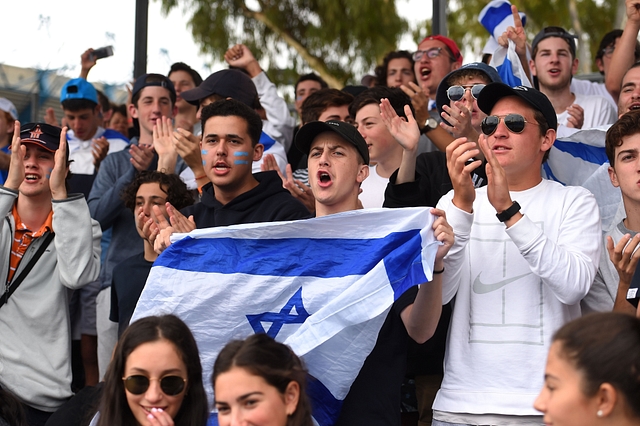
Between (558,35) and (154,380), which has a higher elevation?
(558,35)

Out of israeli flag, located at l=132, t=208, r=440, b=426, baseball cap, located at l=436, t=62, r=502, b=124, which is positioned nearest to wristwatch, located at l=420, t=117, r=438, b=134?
baseball cap, located at l=436, t=62, r=502, b=124

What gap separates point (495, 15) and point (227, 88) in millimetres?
2377

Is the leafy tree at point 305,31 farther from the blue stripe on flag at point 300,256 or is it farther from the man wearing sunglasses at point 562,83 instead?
the blue stripe on flag at point 300,256

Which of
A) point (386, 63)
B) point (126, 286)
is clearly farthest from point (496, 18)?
point (126, 286)

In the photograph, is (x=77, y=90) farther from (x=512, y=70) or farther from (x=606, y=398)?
(x=606, y=398)

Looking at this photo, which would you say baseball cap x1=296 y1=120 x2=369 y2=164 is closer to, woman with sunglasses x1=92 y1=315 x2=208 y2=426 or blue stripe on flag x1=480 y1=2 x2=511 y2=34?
woman with sunglasses x1=92 y1=315 x2=208 y2=426

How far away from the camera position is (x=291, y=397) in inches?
139

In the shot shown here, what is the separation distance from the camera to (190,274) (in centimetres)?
443

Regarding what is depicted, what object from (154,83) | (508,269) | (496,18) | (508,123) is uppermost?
(496,18)

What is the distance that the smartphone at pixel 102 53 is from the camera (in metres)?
8.65

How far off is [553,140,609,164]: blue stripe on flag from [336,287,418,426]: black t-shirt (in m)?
1.93

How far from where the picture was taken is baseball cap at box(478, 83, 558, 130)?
4414 mm

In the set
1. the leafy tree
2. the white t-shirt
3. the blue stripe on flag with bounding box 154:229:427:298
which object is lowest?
the blue stripe on flag with bounding box 154:229:427:298

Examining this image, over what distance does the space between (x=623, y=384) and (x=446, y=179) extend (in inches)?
106
